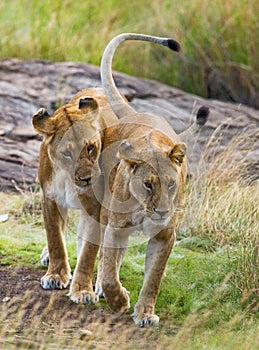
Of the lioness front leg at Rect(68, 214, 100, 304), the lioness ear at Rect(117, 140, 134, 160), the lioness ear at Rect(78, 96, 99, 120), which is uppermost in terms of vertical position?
the lioness ear at Rect(117, 140, 134, 160)

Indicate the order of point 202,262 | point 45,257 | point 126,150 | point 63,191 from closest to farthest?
point 126,150 → point 63,191 → point 45,257 → point 202,262

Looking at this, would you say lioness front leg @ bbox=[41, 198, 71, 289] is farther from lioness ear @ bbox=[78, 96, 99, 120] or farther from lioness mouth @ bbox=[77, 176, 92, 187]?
lioness ear @ bbox=[78, 96, 99, 120]

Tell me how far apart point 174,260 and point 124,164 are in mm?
1514

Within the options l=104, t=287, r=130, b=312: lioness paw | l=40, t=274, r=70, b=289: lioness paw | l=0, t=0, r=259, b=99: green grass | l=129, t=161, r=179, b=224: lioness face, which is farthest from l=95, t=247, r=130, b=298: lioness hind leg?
l=0, t=0, r=259, b=99: green grass

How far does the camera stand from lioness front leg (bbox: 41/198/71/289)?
5.60m

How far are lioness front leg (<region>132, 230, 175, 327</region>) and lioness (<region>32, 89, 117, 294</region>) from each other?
41 cm

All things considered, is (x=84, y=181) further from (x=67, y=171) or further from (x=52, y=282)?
(x=52, y=282)

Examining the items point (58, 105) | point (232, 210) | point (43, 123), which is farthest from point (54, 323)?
point (58, 105)

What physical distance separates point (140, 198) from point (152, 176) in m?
0.14

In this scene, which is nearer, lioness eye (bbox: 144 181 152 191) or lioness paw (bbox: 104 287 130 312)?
lioness eye (bbox: 144 181 152 191)

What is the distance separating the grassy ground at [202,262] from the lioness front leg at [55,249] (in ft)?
0.39

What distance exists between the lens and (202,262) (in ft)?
20.4

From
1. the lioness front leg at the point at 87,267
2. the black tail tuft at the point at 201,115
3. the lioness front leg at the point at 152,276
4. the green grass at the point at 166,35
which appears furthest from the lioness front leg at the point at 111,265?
the green grass at the point at 166,35

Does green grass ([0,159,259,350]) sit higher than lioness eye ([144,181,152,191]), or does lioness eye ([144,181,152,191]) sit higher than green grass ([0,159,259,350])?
lioness eye ([144,181,152,191])
